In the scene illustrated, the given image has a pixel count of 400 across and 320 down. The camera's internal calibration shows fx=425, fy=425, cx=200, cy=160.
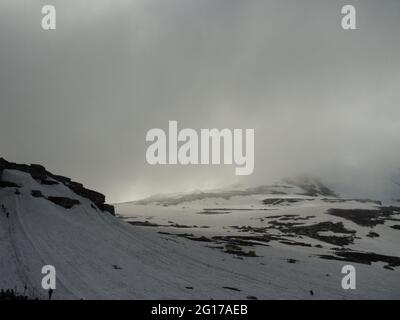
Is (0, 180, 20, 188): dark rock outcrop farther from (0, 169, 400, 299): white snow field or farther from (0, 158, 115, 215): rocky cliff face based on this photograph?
(0, 158, 115, 215): rocky cliff face

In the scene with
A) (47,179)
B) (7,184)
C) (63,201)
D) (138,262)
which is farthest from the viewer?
(47,179)

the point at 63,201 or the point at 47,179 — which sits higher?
the point at 47,179

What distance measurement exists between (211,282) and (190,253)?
12.0m

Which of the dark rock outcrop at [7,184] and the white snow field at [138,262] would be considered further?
the dark rock outcrop at [7,184]

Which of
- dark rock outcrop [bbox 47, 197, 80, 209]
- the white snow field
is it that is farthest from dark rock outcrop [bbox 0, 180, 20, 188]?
dark rock outcrop [bbox 47, 197, 80, 209]

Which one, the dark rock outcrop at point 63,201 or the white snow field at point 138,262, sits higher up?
the dark rock outcrop at point 63,201

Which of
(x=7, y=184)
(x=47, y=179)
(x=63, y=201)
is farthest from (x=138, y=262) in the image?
(x=47, y=179)

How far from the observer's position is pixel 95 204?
201 ft

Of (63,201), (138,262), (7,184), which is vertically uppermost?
(7,184)

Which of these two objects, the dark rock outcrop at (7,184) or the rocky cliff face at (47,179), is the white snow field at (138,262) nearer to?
the dark rock outcrop at (7,184)

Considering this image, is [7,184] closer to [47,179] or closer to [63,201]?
[63,201]

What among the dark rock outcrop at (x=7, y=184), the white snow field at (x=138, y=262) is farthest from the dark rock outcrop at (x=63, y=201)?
the dark rock outcrop at (x=7, y=184)
